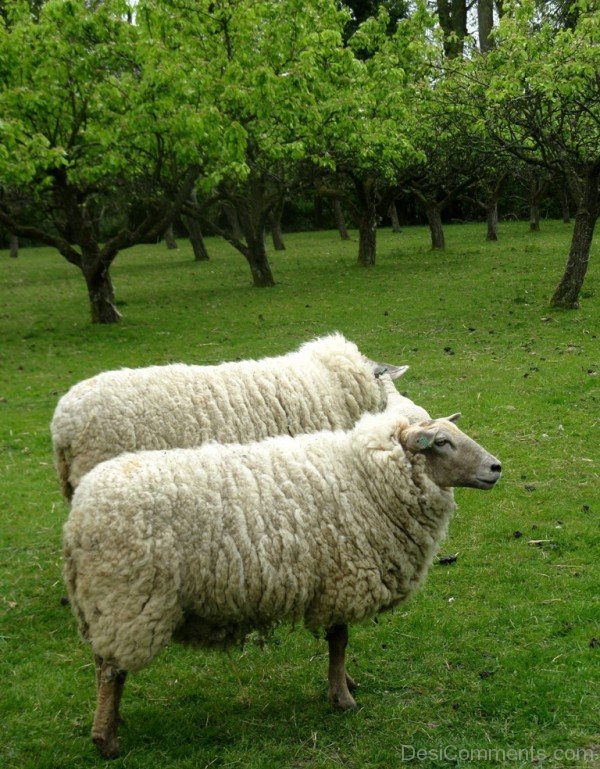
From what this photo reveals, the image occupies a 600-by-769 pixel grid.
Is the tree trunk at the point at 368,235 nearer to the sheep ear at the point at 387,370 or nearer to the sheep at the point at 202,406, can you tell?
the sheep ear at the point at 387,370

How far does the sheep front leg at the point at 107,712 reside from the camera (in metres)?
3.92

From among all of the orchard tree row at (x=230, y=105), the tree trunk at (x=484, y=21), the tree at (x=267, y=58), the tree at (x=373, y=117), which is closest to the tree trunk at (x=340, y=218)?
the tree trunk at (x=484, y=21)

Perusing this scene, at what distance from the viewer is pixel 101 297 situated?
16.1m

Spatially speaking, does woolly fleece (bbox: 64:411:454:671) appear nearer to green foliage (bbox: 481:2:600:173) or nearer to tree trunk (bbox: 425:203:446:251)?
green foliage (bbox: 481:2:600:173)

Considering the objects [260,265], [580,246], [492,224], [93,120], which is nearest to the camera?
[580,246]

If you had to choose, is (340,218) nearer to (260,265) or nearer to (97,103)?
(260,265)

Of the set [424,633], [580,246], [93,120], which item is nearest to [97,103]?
[93,120]

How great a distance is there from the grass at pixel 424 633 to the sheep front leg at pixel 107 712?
0.07 m

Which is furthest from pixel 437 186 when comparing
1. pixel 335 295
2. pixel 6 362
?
pixel 6 362

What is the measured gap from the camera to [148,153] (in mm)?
14273

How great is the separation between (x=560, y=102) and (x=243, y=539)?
439 inches

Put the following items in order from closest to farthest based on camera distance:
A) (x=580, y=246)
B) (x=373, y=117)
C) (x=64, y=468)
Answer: (x=64, y=468) → (x=580, y=246) → (x=373, y=117)

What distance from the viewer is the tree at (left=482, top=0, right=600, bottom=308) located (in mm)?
11365

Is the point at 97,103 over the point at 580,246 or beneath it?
over
